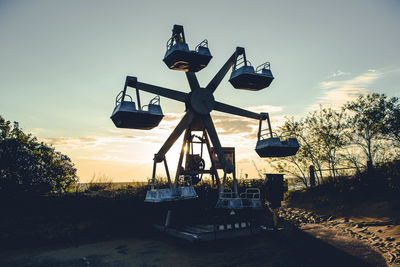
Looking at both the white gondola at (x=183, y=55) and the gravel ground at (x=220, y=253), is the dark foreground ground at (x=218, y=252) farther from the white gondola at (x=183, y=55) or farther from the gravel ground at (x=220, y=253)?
the white gondola at (x=183, y=55)

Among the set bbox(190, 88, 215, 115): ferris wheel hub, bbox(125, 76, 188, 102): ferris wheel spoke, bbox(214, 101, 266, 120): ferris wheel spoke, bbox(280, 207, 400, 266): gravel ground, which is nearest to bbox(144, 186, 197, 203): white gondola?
bbox(190, 88, 215, 115): ferris wheel hub

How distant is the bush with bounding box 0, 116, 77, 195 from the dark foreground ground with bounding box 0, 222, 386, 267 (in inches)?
152

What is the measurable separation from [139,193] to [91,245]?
4991 mm

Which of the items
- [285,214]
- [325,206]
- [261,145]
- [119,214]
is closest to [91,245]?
[119,214]

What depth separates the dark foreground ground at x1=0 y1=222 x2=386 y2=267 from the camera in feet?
39.6

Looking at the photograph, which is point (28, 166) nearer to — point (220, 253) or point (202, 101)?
point (202, 101)

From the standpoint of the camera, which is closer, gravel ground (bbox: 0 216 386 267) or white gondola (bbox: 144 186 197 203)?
gravel ground (bbox: 0 216 386 267)

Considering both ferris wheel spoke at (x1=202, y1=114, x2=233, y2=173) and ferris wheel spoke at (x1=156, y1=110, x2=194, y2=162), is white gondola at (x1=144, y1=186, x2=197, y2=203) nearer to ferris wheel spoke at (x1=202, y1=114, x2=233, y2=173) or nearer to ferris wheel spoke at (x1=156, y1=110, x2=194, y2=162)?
ferris wheel spoke at (x1=156, y1=110, x2=194, y2=162)

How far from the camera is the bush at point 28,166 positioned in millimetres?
16812

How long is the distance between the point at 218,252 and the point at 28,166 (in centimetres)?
1273

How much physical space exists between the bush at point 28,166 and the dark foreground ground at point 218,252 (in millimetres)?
3872

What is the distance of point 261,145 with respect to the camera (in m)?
18.5

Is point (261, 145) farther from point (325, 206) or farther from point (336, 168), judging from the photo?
point (336, 168)

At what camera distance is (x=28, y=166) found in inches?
690
